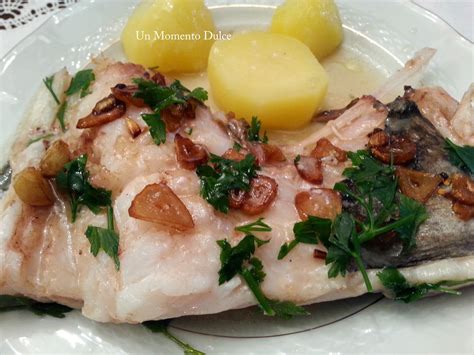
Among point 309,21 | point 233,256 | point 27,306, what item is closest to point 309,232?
point 233,256

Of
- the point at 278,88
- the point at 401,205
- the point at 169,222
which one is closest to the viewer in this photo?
the point at 169,222

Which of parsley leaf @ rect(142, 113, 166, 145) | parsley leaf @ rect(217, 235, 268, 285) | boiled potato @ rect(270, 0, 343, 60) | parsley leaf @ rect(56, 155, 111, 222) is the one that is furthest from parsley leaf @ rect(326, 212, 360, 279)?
boiled potato @ rect(270, 0, 343, 60)

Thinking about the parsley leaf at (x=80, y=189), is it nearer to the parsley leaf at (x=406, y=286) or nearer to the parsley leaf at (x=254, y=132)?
the parsley leaf at (x=254, y=132)

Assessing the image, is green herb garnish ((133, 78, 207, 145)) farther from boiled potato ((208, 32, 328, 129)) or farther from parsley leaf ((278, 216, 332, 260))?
parsley leaf ((278, 216, 332, 260))

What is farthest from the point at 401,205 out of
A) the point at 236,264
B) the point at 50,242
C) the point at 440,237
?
the point at 50,242

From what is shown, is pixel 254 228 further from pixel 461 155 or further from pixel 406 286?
pixel 461 155

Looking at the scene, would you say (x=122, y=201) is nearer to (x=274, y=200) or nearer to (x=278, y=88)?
(x=274, y=200)

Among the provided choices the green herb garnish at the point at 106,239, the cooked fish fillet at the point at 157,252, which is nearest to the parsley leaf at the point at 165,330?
the cooked fish fillet at the point at 157,252
